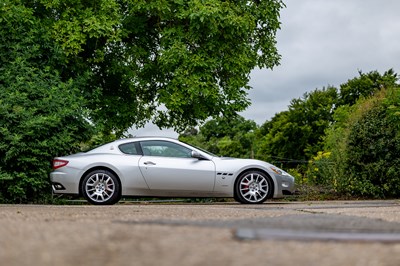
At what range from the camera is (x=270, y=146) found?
5809cm

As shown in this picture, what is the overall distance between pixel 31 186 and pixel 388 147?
358 inches

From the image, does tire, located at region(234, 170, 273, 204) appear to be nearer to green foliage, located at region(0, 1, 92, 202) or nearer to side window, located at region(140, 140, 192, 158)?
side window, located at region(140, 140, 192, 158)

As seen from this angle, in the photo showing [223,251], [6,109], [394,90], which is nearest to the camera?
[223,251]

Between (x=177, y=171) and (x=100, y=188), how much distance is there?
1.60 meters

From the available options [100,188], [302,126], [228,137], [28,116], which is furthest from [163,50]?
[228,137]

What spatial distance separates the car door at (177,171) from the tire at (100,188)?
666mm

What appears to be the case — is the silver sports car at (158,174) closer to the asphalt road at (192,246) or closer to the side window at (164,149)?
the side window at (164,149)

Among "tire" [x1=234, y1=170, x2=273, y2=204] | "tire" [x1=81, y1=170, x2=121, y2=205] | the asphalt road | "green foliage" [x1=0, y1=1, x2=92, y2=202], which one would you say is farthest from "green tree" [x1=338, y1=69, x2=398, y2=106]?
the asphalt road

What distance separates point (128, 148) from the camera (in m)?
14.1

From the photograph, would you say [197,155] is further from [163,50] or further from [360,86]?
[360,86]

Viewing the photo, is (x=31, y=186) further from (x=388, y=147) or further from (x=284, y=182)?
(x=388, y=147)

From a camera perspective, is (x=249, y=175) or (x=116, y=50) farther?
(x=116, y=50)

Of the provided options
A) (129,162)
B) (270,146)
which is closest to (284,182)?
(129,162)

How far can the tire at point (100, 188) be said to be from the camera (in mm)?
13594
